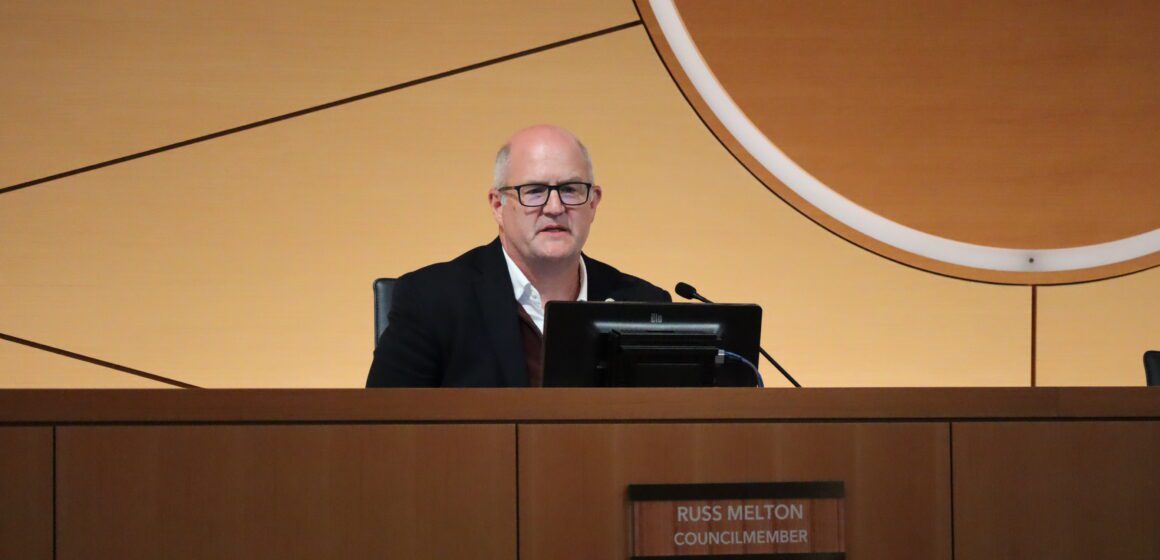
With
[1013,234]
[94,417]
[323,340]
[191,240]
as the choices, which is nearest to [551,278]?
[323,340]

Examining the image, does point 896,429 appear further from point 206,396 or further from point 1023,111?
point 1023,111

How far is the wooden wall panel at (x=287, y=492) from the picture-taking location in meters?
1.19

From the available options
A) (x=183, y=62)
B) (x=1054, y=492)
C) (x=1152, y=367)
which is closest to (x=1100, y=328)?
(x=1152, y=367)

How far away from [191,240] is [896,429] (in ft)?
6.47

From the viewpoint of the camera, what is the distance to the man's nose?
2.23 meters

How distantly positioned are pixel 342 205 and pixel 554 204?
0.79 meters

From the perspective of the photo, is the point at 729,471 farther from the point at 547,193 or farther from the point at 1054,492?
the point at 547,193

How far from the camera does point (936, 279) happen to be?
120 inches

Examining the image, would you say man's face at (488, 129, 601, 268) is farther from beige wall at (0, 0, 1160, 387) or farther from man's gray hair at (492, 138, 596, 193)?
beige wall at (0, 0, 1160, 387)

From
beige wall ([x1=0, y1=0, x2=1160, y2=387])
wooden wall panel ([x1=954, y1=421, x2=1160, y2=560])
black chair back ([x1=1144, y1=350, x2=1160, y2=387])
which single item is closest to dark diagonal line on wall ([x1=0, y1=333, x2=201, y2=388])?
beige wall ([x1=0, y1=0, x2=1160, y2=387])

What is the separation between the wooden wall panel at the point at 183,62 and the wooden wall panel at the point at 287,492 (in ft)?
5.70

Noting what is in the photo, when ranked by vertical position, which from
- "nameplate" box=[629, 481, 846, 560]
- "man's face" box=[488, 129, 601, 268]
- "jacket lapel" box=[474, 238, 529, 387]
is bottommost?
"nameplate" box=[629, 481, 846, 560]

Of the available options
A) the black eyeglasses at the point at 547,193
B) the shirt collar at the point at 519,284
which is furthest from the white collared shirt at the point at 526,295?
the black eyeglasses at the point at 547,193

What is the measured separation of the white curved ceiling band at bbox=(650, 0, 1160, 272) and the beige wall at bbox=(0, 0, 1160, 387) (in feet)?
0.22
